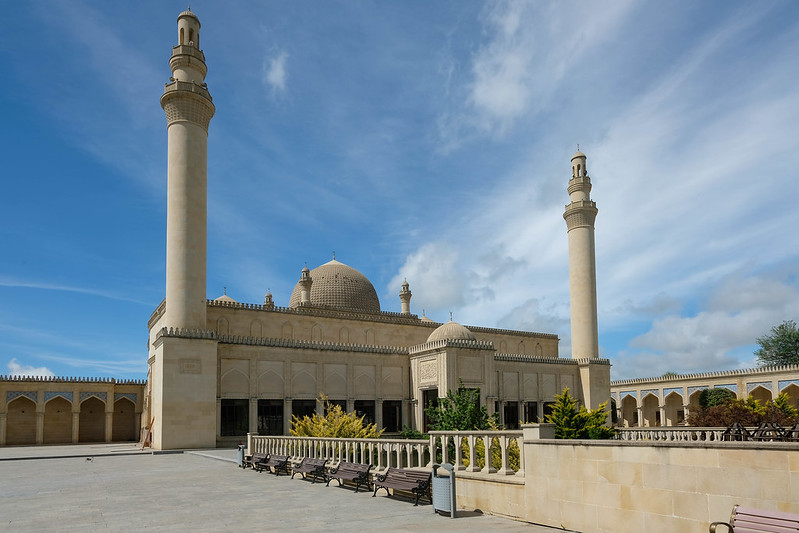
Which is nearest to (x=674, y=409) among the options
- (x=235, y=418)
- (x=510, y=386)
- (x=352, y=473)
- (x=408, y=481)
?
(x=510, y=386)

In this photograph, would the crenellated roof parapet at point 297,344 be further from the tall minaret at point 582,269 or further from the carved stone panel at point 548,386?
the tall minaret at point 582,269

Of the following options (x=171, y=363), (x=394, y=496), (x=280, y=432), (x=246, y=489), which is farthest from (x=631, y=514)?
(x=280, y=432)

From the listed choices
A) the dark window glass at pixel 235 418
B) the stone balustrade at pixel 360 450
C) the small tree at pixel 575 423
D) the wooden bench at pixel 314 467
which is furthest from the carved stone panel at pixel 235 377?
the small tree at pixel 575 423

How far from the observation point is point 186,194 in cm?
3244

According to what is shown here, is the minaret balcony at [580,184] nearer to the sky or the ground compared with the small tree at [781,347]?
nearer to the sky

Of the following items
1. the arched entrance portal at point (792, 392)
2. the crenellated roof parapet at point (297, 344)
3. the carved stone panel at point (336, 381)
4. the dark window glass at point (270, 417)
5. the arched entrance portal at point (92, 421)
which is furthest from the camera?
the arched entrance portal at point (792, 392)

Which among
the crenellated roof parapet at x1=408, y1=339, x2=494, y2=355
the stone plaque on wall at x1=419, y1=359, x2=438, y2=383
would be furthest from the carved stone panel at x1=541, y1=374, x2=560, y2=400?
the stone plaque on wall at x1=419, y1=359, x2=438, y2=383

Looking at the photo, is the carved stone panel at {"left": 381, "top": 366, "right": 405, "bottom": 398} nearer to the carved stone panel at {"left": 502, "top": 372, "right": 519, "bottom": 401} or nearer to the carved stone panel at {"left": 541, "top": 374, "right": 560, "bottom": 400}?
the carved stone panel at {"left": 502, "top": 372, "right": 519, "bottom": 401}

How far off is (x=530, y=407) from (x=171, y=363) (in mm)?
24582

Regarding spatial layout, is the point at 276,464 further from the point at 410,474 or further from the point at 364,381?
the point at 364,381

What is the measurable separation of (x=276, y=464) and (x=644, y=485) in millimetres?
11445

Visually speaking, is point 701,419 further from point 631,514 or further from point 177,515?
point 177,515

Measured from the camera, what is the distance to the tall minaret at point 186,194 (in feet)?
105

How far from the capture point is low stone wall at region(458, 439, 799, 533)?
746 centimetres
